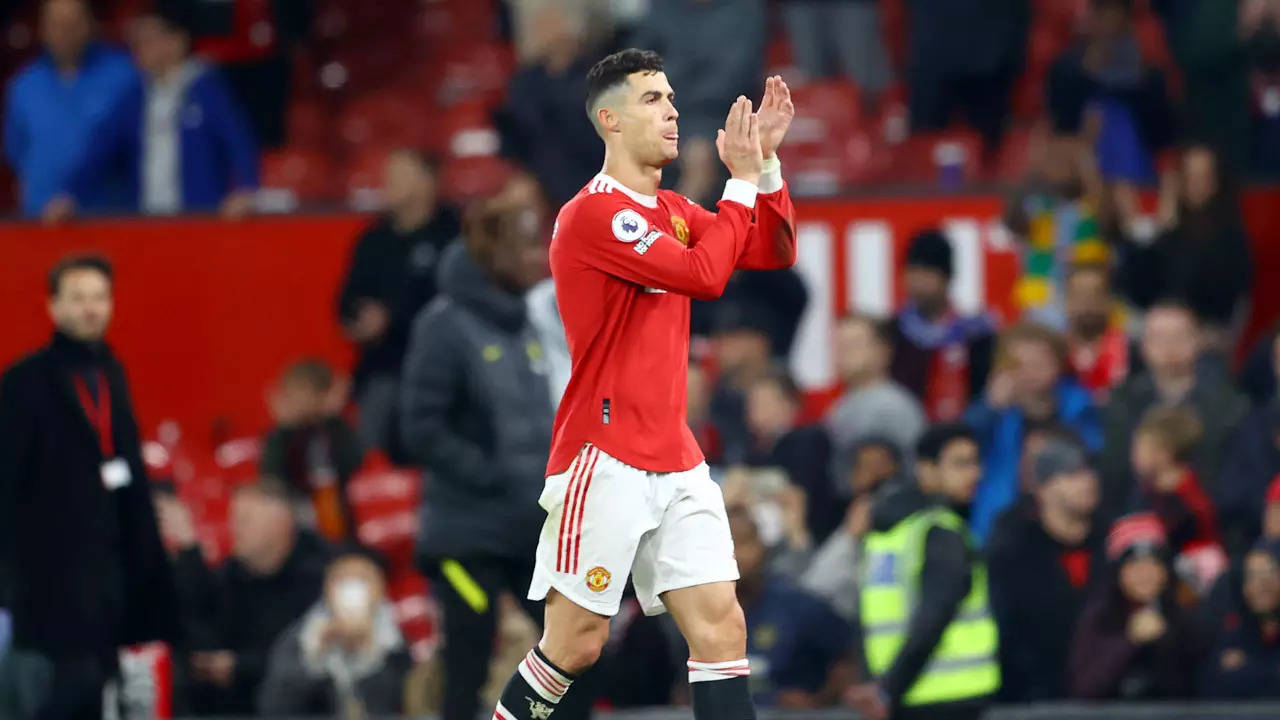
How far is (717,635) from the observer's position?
6430 millimetres

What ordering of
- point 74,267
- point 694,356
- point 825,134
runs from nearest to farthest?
point 74,267, point 694,356, point 825,134

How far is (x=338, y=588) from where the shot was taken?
10.6 metres

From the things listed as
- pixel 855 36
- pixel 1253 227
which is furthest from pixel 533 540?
pixel 855 36

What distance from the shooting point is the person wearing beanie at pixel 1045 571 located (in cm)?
1001

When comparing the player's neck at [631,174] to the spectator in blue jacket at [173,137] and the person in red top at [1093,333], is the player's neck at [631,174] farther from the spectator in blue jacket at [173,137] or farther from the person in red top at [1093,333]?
the spectator in blue jacket at [173,137]

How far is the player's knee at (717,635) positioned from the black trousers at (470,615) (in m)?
1.88

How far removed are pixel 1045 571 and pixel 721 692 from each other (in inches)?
156

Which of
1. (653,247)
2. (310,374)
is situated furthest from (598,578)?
(310,374)

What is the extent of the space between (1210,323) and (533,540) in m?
4.86

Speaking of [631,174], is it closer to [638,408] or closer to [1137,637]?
[638,408]

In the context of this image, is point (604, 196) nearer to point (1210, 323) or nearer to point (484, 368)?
point (484, 368)

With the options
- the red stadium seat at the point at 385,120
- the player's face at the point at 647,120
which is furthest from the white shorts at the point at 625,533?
the red stadium seat at the point at 385,120

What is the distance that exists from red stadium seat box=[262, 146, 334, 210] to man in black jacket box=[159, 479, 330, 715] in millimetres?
3516

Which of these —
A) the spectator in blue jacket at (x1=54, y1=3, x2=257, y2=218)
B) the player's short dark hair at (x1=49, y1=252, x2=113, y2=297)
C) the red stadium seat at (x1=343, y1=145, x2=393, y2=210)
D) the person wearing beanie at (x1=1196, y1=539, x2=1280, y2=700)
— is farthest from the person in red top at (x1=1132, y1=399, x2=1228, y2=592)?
the spectator in blue jacket at (x1=54, y1=3, x2=257, y2=218)
